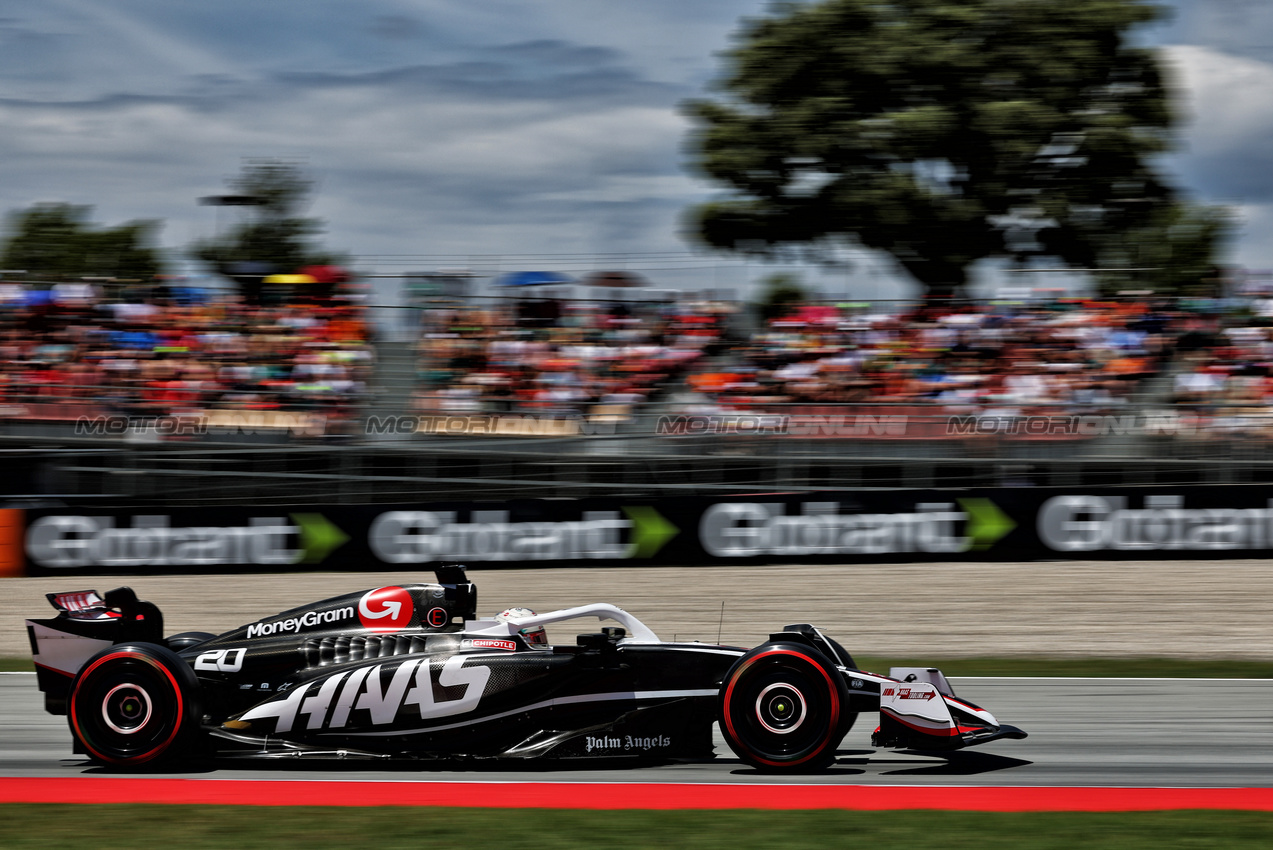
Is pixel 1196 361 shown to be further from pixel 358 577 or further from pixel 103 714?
pixel 103 714

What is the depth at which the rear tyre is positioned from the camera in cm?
659

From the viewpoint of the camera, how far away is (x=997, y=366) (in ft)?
49.5

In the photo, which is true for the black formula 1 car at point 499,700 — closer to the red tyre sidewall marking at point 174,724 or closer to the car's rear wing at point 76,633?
the red tyre sidewall marking at point 174,724

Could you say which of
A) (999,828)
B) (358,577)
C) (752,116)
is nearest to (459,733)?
(999,828)

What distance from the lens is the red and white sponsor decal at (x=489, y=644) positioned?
22.0 ft

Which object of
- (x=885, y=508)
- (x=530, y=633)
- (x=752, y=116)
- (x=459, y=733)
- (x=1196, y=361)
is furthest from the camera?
(x=752, y=116)

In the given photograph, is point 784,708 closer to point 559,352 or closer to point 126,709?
point 126,709

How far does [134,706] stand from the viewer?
6.66 meters

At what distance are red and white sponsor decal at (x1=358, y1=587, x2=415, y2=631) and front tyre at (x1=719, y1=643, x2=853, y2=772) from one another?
1.76 meters

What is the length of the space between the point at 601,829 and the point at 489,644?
1.38m

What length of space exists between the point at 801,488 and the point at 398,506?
4.14 meters

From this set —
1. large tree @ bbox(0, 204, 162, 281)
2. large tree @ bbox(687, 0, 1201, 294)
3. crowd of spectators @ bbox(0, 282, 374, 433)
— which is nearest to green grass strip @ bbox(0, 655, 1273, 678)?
crowd of spectators @ bbox(0, 282, 374, 433)

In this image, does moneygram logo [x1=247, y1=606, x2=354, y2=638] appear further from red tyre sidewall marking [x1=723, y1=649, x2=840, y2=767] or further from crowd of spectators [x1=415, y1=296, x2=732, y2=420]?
crowd of spectators [x1=415, y1=296, x2=732, y2=420]

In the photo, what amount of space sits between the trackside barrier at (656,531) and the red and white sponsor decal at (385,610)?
263 inches
